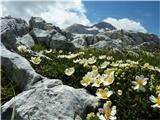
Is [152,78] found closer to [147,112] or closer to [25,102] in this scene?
[147,112]

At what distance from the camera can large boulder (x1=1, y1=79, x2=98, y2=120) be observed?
5270mm

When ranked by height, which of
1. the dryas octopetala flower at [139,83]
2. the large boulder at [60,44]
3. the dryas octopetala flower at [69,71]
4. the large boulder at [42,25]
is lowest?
the dryas octopetala flower at [139,83]

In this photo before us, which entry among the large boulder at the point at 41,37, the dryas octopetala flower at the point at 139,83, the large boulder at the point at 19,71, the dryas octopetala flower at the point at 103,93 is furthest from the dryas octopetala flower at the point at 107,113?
the large boulder at the point at 41,37

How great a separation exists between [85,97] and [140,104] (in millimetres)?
907

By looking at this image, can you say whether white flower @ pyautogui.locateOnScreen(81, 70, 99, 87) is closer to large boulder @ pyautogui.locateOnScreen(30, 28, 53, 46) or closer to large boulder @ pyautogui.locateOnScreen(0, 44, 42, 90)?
large boulder @ pyautogui.locateOnScreen(0, 44, 42, 90)

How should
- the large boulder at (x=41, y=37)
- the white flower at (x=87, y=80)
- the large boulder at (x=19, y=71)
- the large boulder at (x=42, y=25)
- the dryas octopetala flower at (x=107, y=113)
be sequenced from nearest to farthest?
the dryas octopetala flower at (x=107, y=113)
the white flower at (x=87, y=80)
the large boulder at (x=19, y=71)
the large boulder at (x=41, y=37)
the large boulder at (x=42, y=25)

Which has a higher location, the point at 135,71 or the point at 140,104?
the point at 135,71

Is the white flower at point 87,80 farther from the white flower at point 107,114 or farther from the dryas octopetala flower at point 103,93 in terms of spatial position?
the white flower at point 107,114

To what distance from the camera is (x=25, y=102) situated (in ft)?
18.1

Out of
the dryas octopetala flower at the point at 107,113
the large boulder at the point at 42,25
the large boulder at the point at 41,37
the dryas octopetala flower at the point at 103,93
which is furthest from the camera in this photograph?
the large boulder at the point at 42,25

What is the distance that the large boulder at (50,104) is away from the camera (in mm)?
5270

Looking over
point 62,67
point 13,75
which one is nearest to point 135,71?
point 62,67

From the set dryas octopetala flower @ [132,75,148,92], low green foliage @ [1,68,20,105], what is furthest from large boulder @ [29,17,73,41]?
dryas octopetala flower @ [132,75,148,92]

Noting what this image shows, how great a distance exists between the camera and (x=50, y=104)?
5551 mm
